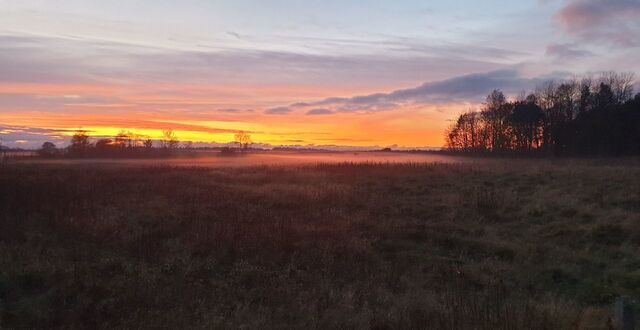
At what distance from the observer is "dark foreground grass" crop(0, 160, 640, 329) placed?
8031 millimetres

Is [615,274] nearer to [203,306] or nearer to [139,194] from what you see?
[203,306]

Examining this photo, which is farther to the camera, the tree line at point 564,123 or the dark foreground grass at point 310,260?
the tree line at point 564,123

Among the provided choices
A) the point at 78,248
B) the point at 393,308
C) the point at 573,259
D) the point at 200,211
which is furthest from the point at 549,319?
the point at 200,211

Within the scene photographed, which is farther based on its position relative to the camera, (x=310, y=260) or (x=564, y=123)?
(x=564, y=123)

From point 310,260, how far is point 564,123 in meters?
86.3

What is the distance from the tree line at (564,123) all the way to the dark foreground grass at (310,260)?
206ft

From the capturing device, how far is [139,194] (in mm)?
24578

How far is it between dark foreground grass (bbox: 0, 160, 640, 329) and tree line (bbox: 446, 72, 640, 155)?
62852 mm

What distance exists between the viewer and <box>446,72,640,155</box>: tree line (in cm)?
7744

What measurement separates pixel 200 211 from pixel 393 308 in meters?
12.0

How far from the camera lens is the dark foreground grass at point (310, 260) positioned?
8.03m

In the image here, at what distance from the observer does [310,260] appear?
12008 mm

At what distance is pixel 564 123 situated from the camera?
8638 centimetres

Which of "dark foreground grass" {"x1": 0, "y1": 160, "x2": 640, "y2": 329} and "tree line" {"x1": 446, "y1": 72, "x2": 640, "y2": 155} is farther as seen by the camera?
"tree line" {"x1": 446, "y1": 72, "x2": 640, "y2": 155}
